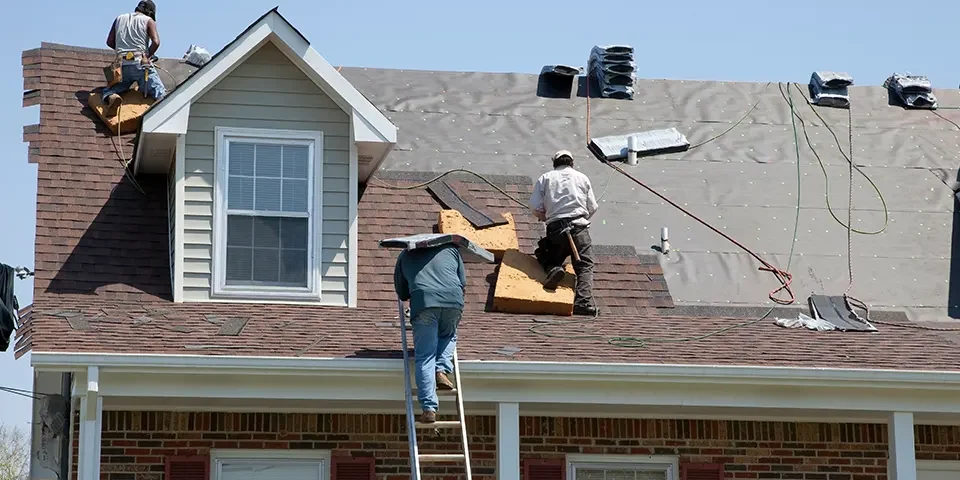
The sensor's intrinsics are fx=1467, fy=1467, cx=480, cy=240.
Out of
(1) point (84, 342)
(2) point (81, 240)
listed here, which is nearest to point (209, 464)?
(1) point (84, 342)

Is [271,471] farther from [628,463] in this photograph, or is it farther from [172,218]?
[628,463]

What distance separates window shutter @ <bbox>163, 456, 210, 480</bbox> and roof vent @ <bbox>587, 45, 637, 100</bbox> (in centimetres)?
674

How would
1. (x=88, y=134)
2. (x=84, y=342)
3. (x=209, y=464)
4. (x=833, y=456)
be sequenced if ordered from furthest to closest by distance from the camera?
(x=88, y=134), (x=833, y=456), (x=209, y=464), (x=84, y=342)

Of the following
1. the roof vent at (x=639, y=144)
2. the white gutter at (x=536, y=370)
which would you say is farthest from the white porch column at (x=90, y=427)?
the roof vent at (x=639, y=144)

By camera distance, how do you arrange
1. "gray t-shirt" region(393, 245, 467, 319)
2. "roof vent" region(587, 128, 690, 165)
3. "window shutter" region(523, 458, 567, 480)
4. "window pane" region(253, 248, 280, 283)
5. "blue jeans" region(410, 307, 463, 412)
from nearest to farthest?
"blue jeans" region(410, 307, 463, 412) → "gray t-shirt" region(393, 245, 467, 319) → "window shutter" region(523, 458, 567, 480) → "window pane" region(253, 248, 280, 283) → "roof vent" region(587, 128, 690, 165)

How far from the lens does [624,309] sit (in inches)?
499

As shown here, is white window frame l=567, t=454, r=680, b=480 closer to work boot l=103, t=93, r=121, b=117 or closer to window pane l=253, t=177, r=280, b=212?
window pane l=253, t=177, r=280, b=212

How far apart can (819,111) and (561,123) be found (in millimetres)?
2963

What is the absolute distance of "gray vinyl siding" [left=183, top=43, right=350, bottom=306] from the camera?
1232 cm

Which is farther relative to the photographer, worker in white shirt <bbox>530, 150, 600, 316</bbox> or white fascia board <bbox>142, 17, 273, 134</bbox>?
worker in white shirt <bbox>530, 150, 600, 316</bbox>

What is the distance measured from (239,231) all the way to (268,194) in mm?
414

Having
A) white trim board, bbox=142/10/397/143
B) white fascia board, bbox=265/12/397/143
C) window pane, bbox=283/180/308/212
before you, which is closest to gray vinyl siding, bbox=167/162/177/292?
white trim board, bbox=142/10/397/143

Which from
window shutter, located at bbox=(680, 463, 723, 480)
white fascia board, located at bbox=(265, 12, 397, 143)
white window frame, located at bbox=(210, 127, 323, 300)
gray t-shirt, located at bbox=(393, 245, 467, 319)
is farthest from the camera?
white fascia board, located at bbox=(265, 12, 397, 143)

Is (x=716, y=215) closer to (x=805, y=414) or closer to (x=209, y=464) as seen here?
(x=805, y=414)
